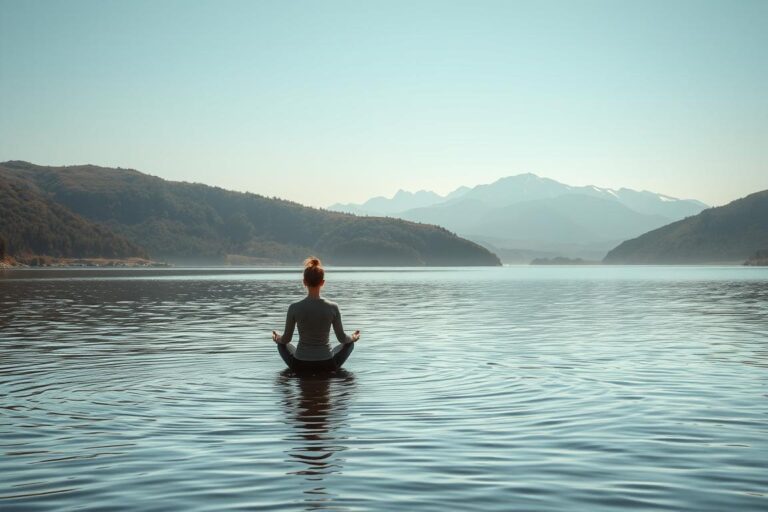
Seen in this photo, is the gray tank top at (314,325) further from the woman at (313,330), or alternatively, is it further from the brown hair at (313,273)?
the brown hair at (313,273)

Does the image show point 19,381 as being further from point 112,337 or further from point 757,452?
point 757,452

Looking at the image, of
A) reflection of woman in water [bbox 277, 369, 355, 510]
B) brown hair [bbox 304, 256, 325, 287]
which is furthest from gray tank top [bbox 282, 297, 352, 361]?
reflection of woman in water [bbox 277, 369, 355, 510]

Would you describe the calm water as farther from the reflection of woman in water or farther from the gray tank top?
the gray tank top

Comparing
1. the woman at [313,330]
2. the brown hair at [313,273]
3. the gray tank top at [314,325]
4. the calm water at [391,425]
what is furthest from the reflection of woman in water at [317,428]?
the brown hair at [313,273]

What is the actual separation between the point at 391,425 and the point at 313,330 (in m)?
6.21

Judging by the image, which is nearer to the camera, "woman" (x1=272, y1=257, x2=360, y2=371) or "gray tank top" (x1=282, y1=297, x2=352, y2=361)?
"woman" (x1=272, y1=257, x2=360, y2=371)

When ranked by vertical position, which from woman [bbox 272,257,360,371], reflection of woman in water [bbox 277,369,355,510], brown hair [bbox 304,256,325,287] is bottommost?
reflection of woman in water [bbox 277,369,355,510]

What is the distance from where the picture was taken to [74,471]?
11.5m

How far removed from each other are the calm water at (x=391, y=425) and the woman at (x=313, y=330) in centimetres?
59

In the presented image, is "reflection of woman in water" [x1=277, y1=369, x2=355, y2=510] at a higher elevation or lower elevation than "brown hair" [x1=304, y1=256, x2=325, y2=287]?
lower

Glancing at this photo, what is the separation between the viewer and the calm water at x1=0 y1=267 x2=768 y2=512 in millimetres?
10391

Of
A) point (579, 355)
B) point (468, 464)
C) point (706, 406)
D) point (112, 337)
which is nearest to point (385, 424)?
point (468, 464)

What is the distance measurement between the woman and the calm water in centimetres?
59

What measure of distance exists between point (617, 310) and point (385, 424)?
142 ft
